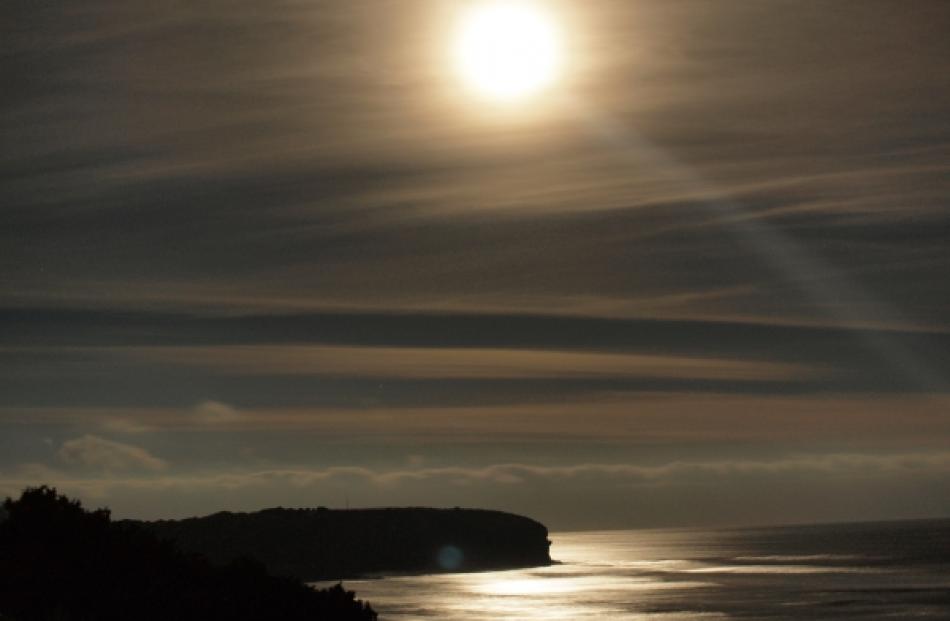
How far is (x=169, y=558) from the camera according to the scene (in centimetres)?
4625

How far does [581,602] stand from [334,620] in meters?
117

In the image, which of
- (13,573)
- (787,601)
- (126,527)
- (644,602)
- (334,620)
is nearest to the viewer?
(13,573)

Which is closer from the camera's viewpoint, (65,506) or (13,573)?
(13,573)

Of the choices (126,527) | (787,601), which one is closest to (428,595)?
(787,601)

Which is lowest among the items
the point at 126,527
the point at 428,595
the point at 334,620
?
the point at 334,620

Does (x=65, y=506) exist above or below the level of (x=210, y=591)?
above

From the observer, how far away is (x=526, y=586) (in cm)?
19400

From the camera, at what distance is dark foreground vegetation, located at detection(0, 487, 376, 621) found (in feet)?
136

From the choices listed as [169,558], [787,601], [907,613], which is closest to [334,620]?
[169,558]

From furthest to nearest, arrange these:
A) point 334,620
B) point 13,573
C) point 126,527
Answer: point 126,527 < point 334,620 < point 13,573

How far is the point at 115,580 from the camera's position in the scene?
142 ft

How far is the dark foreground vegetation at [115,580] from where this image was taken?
136 feet

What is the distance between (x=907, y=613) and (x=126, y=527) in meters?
93.5

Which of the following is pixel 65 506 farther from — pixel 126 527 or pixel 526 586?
pixel 526 586
